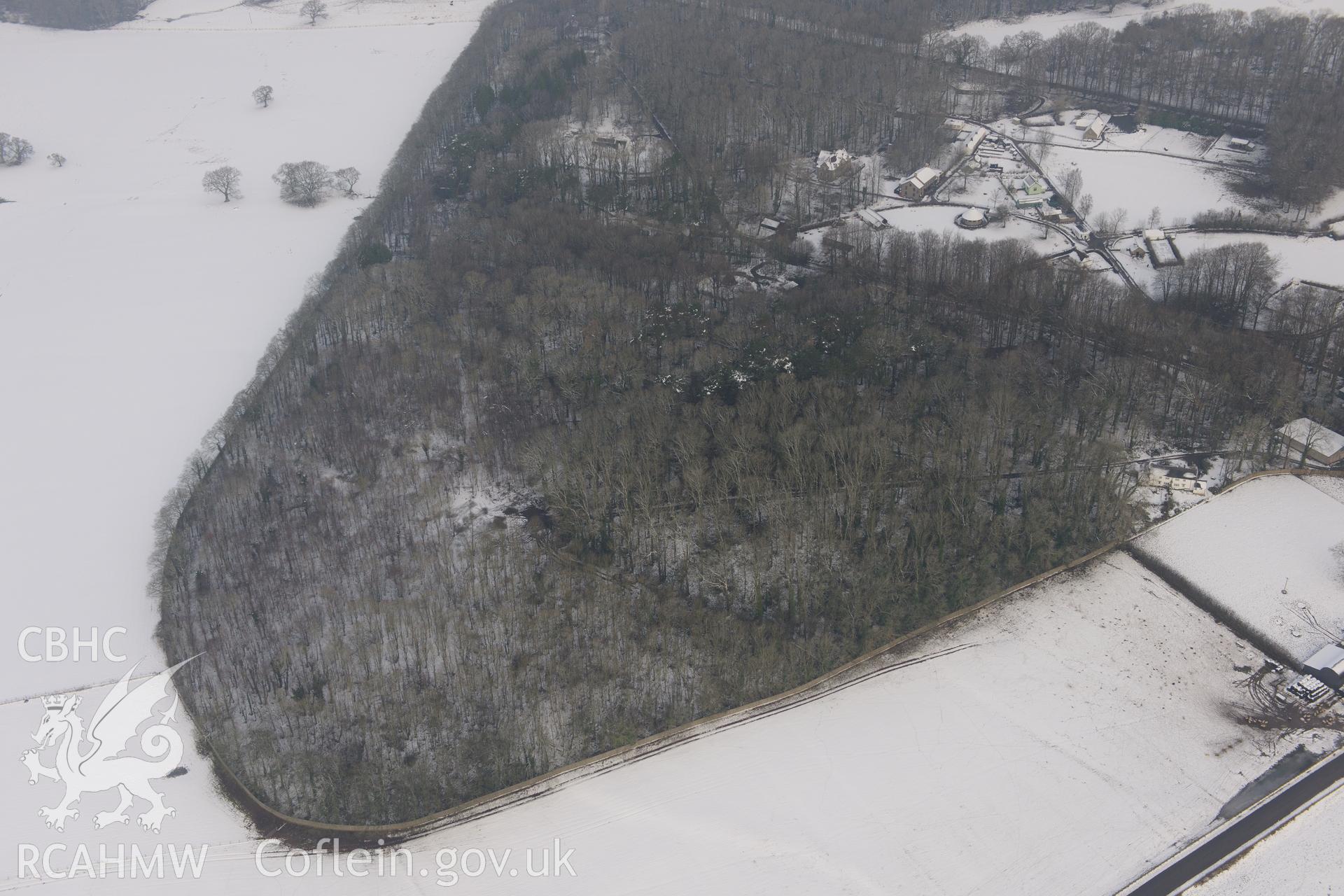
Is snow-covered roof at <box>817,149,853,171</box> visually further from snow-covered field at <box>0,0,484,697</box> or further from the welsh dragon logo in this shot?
the welsh dragon logo

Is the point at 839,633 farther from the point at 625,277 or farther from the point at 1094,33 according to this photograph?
the point at 1094,33

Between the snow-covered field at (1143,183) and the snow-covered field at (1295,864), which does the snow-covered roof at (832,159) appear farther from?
the snow-covered field at (1295,864)

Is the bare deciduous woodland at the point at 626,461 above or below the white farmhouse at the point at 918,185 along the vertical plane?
below

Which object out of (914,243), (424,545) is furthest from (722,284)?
(424,545)

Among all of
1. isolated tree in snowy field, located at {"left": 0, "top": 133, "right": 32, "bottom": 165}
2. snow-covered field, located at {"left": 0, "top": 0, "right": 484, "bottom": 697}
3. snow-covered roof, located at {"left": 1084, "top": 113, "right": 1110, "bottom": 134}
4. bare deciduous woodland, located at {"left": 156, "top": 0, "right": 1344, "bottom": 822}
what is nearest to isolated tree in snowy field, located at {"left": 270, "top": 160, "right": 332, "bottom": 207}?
snow-covered field, located at {"left": 0, "top": 0, "right": 484, "bottom": 697}

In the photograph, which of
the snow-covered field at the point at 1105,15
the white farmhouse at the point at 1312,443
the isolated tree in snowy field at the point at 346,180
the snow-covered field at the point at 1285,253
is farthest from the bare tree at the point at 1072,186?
the isolated tree in snowy field at the point at 346,180

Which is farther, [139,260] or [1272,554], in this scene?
[139,260]

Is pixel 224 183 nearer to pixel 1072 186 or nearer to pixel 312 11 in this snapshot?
pixel 312 11

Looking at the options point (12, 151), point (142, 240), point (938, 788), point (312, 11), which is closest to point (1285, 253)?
point (938, 788)
